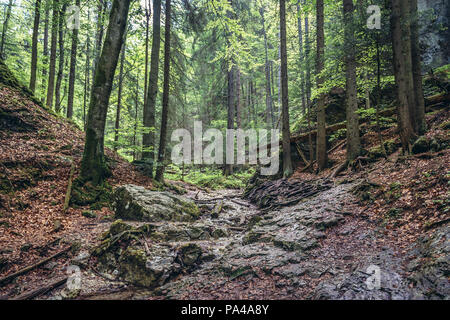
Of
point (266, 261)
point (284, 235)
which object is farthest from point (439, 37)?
point (266, 261)

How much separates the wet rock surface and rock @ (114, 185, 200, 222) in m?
0.19

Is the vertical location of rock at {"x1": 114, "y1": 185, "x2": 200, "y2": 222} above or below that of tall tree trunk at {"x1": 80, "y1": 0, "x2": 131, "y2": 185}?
below

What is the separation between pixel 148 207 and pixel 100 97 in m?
4.36

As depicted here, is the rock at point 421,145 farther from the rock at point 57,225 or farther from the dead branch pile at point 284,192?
the rock at point 57,225

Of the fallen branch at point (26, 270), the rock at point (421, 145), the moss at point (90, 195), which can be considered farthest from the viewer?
the moss at point (90, 195)

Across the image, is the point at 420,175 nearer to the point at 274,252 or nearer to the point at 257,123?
the point at 274,252

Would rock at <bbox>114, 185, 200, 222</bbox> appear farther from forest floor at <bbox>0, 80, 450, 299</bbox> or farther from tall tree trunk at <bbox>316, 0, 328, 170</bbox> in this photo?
tall tree trunk at <bbox>316, 0, 328, 170</bbox>

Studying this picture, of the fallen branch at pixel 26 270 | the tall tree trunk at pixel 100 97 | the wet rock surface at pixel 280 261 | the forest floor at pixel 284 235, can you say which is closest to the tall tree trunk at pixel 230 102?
the tall tree trunk at pixel 100 97

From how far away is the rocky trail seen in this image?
3.22m

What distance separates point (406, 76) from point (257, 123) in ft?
53.9

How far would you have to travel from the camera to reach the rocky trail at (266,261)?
3.22m

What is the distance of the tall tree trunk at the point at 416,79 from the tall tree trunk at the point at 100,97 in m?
9.99

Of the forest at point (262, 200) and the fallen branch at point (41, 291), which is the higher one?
the forest at point (262, 200)

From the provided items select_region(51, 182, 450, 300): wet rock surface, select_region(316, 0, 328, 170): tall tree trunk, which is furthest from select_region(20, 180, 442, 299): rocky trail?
select_region(316, 0, 328, 170): tall tree trunk
